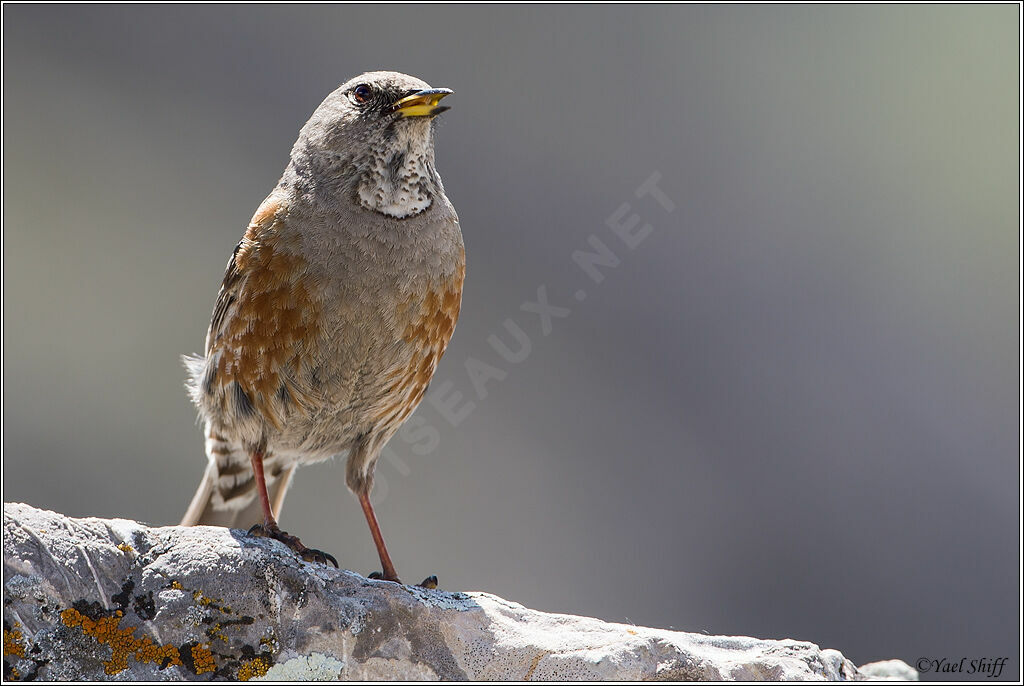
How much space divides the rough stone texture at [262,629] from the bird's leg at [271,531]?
40 cm

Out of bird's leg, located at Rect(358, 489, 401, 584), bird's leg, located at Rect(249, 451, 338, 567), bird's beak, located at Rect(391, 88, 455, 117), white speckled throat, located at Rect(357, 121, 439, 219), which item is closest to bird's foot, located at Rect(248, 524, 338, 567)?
bird's leg, located at Rect(249, 451, 338, 567)

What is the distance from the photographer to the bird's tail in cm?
507

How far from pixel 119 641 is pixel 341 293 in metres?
1.56

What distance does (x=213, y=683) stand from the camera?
3.23 m

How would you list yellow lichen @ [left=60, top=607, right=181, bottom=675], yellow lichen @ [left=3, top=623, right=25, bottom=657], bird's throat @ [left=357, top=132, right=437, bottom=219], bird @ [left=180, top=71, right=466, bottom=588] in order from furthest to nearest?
bird's throat @ [left=357, top=132, right=437, bottom=219]
bird @ [left=180, top=71, right=466, bottom=588]
yellow lichen @ [left=60, top=607, right=181, bottom=675]
yellow lichen @ [left=3, top=623, right=25, bottom=657]

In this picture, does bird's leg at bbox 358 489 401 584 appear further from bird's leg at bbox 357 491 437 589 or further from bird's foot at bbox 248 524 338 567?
bird's foot at bbox 248 524 338 567

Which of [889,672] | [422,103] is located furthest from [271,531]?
[889,672]

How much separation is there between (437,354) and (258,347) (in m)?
0.78

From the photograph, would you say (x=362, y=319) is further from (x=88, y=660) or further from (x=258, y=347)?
(x=88, y=660)

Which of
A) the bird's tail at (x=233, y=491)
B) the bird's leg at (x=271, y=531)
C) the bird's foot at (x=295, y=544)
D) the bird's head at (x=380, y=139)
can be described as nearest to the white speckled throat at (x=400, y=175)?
the bird's head at (x=380, y=139)

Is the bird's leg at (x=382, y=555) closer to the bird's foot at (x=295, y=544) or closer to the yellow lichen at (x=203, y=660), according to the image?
the bird's foot at (x=295, y=544)

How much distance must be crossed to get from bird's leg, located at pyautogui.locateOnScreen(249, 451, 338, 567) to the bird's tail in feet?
0.92

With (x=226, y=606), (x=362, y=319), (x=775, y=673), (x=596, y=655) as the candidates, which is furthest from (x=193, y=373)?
(x=775, y=673)

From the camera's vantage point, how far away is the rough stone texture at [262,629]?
3.20 meters
